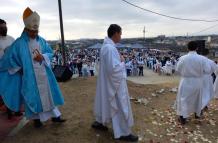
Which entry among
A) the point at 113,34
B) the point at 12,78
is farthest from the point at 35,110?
the point at 113,34

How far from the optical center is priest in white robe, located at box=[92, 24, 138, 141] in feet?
17.1

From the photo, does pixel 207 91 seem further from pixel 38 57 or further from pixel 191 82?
pixel 38 57

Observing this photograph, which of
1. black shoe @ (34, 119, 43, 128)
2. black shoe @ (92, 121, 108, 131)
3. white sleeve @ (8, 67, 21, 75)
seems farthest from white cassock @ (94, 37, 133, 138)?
white sleeve @ (8, 67, 21, 75)

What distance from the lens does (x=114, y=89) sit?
17.3ft

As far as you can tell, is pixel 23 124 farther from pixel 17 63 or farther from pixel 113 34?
pixel 113 34

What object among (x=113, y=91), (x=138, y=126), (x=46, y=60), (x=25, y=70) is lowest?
(x=138, y=126)

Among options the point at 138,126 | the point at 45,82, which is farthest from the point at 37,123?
the point at 138,126

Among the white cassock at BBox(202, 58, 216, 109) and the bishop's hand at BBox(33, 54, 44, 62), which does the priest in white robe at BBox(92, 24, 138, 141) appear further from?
the white cassock at BBox(202, 58, 216, 109)

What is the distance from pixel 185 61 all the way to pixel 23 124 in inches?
139

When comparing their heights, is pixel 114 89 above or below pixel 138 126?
above

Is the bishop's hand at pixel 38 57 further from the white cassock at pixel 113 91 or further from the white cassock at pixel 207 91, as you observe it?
the white cassock at pixel 207 91

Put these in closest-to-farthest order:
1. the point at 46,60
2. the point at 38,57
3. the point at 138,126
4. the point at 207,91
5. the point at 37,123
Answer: the point at 38,57, the point at 46,60, the point at 37,123, the point at 138,126, the point at 207,91

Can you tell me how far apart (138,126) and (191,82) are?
1.55 m

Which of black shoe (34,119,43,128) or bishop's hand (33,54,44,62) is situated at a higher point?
bishop's hand (33,54,44,62)
